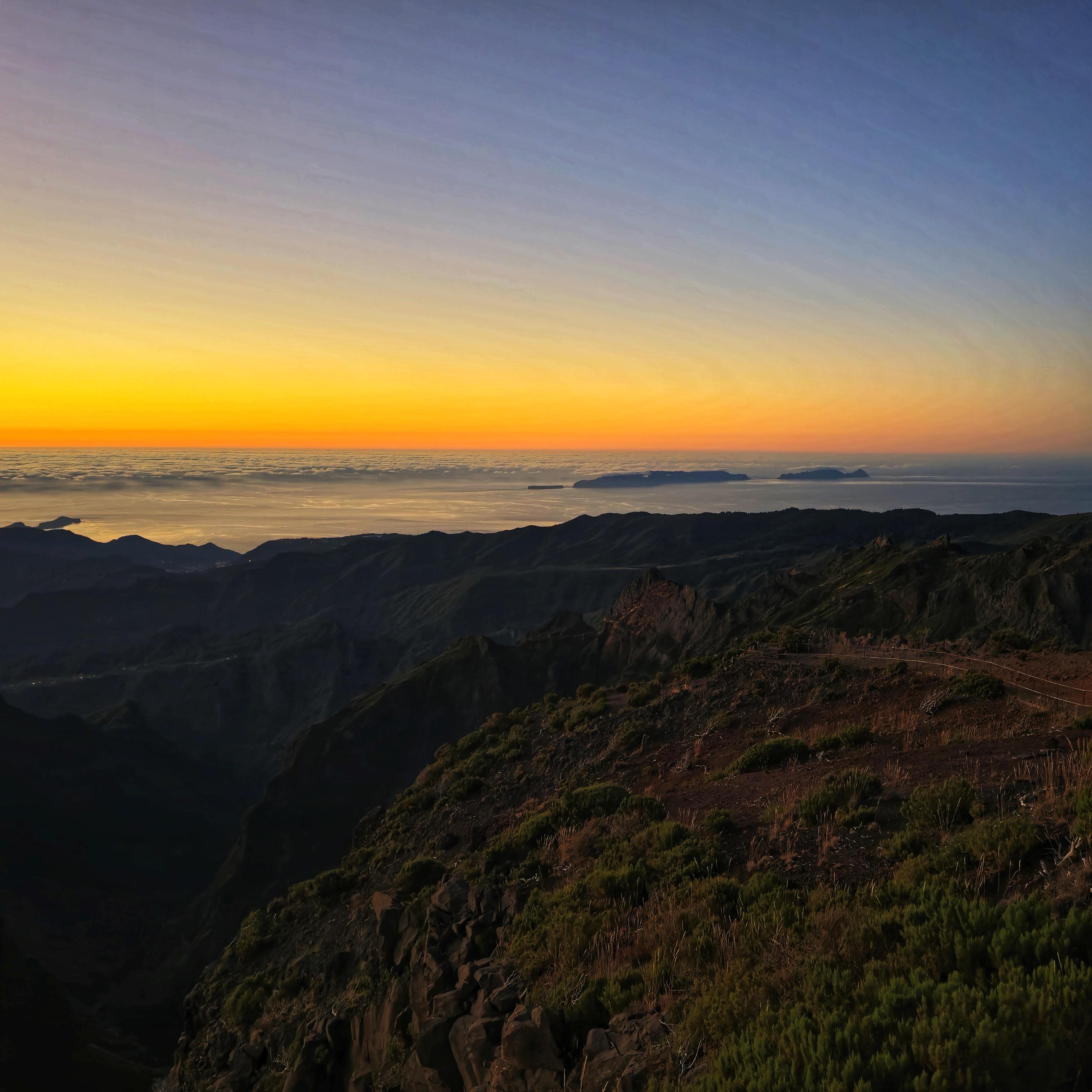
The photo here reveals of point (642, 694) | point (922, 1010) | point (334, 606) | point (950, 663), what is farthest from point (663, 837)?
point (334, 606)

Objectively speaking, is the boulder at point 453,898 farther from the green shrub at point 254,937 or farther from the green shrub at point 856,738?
the green shrub at point 254,937

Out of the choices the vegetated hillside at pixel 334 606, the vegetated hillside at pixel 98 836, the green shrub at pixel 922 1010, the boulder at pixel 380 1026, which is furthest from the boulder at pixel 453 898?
the vegetated hillside at pixel 334 606

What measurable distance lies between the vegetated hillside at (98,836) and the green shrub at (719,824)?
1728 inches

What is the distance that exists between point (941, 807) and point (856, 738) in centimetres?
489

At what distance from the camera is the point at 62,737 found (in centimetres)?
6044

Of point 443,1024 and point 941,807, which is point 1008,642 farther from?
point 443,1024

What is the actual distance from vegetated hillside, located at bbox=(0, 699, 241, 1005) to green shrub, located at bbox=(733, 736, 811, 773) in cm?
4275

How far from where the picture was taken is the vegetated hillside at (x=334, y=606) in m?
85.9

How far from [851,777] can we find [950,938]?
4.14 meters

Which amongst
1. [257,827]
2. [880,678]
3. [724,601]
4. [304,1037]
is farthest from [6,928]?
[724,601]

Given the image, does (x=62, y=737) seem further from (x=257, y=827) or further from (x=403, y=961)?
(x=403, y=961)

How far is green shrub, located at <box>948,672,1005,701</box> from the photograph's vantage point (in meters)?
13.2

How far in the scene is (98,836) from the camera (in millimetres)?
52812

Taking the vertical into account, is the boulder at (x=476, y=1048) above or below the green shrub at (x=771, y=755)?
below
